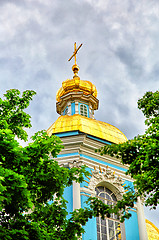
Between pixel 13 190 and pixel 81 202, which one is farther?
pixel 81 202

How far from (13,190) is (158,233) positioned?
11471 mm

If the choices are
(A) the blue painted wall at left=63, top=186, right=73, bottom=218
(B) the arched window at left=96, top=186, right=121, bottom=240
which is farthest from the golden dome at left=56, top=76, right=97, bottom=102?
(A) the blue painted wall at left=63, top=186, right=73, bottom=218

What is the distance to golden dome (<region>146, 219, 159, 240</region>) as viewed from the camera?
15.8 m

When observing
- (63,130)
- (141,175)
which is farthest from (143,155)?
(63,130)

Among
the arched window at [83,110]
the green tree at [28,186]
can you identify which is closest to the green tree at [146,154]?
the green tree at [28,186]

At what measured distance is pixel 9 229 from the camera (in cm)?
713

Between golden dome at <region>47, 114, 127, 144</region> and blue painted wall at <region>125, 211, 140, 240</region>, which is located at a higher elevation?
golden dome at <region>47, 114, 127, 144</region>

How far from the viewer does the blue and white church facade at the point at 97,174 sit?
44.3ft

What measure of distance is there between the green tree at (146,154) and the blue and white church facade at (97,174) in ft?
15.9

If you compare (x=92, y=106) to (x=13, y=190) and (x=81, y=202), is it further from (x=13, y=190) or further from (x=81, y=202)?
(x=13, y=190)

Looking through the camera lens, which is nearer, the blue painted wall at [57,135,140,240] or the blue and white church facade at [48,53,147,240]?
the blue painted wall at [57,135,140,240]

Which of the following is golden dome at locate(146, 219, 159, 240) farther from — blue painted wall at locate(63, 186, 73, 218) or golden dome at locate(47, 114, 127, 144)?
blue painted wall at locate(63, 186, 73, 218)

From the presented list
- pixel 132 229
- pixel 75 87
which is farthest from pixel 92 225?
pixel 75 87

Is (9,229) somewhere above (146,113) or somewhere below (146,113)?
below
